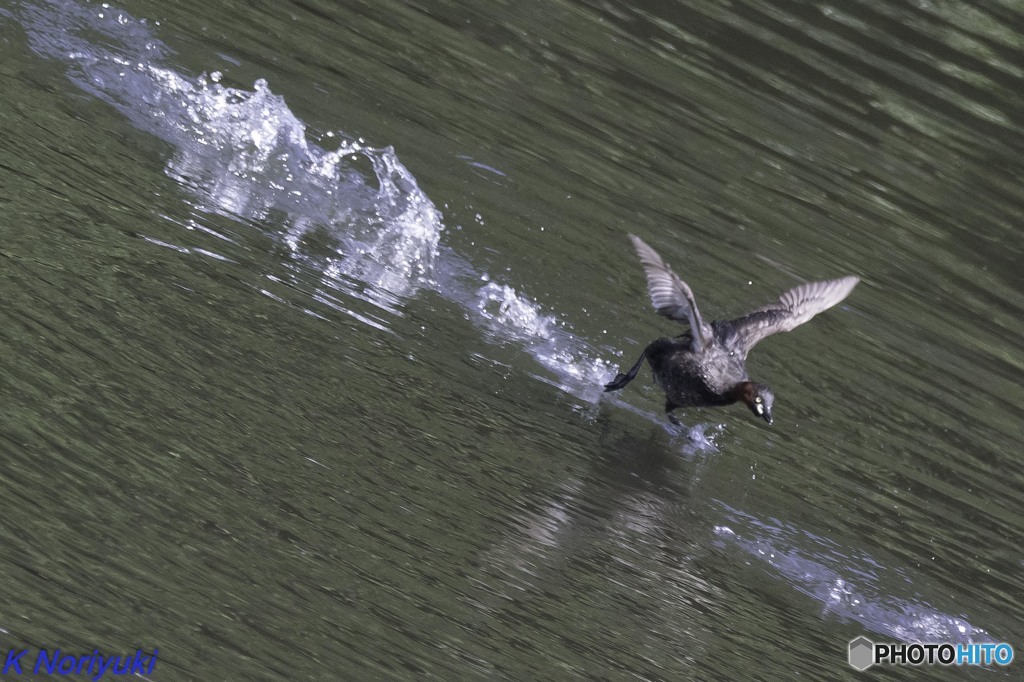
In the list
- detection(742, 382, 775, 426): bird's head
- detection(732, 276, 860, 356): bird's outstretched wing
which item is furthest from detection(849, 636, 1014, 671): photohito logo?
detection(732, 276, 860, 356): bird's outstretched wing

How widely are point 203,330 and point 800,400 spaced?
3817mm

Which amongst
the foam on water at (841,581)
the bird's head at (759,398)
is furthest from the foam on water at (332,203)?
the bird's head at (759,398)

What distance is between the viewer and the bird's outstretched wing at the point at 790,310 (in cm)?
775

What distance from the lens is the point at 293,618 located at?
185 inches

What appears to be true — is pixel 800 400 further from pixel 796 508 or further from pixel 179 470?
pixel 179 470

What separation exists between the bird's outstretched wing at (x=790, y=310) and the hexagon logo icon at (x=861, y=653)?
78.7 inches

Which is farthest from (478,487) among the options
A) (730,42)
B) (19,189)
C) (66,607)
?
(730,42)

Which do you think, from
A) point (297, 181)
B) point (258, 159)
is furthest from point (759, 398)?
point (258, 159)

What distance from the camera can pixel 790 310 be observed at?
7.97 metres

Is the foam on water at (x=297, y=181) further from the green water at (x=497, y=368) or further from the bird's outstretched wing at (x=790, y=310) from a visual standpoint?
the bird's outstretched wing at (x=790, y=310)

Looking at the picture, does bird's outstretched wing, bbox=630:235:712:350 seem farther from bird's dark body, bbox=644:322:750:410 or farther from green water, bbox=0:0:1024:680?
green water, bbox=0:0:1024:680

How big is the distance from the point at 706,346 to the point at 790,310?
839 mm

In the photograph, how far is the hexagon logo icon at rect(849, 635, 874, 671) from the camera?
598 cm

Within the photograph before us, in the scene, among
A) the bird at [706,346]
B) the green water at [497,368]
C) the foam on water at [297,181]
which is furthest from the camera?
the foam on water at [297,181]
